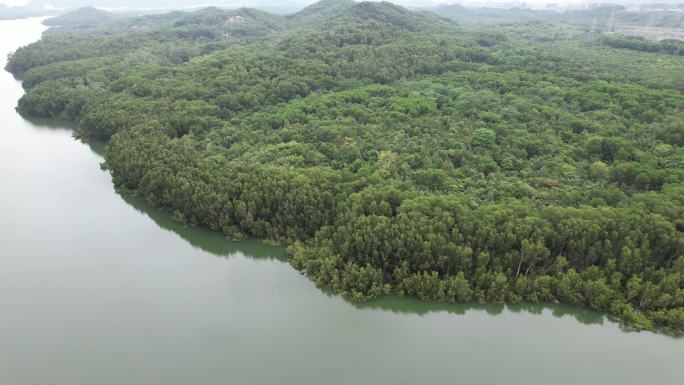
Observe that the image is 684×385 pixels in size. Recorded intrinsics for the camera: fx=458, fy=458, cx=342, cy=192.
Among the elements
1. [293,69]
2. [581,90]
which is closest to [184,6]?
[293,69]

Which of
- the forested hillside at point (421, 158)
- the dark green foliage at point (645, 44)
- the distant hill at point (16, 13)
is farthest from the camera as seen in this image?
the distant hill at point (16, 13)

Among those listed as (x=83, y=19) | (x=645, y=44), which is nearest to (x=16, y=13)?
(x=83, y=19)

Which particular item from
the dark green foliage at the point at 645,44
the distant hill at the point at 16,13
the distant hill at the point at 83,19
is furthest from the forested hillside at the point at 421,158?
the distant hill at the point at 16,13

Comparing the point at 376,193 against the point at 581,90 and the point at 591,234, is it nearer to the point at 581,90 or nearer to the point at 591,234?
the point at 591,234

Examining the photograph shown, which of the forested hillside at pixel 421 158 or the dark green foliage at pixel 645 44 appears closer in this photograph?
the forested hillside at pixel 421 158

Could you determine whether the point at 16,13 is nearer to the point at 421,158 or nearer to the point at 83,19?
the point at 83,19

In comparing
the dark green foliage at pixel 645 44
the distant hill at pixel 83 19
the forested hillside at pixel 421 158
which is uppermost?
the distant hill at pixel 83 19

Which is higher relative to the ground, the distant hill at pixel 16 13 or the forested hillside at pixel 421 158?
the distant hill at pixel 16 13

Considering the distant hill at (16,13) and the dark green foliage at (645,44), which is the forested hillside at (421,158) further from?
the distant hill at (16,13)
